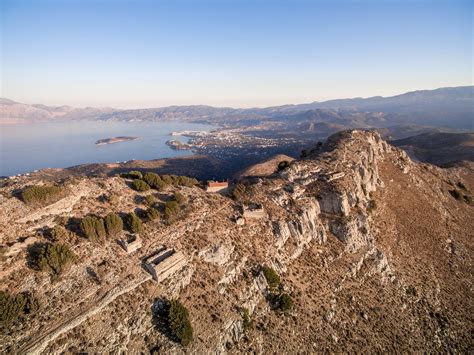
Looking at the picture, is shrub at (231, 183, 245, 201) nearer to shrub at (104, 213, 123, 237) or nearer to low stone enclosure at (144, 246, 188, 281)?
low stone enclosure at (144, 246, 188, 281)

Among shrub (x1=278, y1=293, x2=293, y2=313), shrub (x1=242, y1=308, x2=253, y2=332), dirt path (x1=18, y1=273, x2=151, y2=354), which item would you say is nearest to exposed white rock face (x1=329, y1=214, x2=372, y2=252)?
shrub (x1=278, y1=293, x2=293, y2=313)

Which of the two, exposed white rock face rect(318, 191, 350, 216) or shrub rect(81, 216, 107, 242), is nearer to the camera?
shrub rect(81, 216, 107, 242)

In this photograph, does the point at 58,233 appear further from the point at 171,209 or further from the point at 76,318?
the point at 171,209

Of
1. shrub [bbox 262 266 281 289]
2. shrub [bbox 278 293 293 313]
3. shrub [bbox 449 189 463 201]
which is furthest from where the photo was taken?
shrub [bbox 449 189 463 201]

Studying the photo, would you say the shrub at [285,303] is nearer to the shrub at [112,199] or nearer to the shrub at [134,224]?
the shrub at [134,224]

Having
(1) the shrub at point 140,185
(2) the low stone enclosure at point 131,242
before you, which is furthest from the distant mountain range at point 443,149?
(2) the low stone enclosure at point 131,242

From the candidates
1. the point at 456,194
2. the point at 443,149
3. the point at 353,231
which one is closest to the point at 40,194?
the point at 353,231

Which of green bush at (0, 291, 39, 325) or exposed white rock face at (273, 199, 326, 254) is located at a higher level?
green bush at (0, 291, 39, 325)
